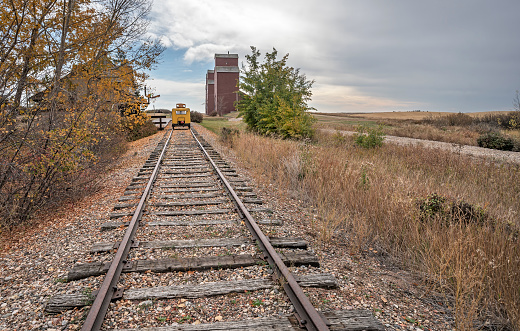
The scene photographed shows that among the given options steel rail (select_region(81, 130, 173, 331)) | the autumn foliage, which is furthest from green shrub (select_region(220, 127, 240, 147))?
steel rail (select_region(81, 130, 173, 331))

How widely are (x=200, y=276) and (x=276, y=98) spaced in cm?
1576

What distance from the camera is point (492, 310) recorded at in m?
3.20

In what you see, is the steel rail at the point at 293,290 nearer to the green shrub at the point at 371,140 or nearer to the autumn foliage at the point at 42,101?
the autumn foliage at the point at 42,101

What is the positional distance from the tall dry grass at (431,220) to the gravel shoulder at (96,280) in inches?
9.3

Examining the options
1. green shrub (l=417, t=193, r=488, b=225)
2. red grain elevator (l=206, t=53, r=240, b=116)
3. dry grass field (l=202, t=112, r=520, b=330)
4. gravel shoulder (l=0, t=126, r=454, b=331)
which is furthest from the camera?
red grain elevator (l=206, t=53, r=240, b=116)

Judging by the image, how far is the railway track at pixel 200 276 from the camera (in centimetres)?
295

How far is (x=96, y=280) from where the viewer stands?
3.67 meters

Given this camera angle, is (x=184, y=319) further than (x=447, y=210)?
No

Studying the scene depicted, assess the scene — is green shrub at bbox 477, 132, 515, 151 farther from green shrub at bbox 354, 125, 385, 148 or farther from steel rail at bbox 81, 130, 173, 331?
steel rail at bbox 81, 130, 173, 331

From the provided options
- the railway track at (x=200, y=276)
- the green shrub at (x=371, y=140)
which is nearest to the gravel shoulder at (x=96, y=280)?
the railway track at (x=200, y=276)

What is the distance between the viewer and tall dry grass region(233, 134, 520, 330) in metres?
3.34

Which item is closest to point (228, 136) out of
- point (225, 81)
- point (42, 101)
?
point (42, 101)

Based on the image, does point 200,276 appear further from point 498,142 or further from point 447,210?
point 498,142

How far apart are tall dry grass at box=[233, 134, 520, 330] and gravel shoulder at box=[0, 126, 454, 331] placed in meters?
0.24
